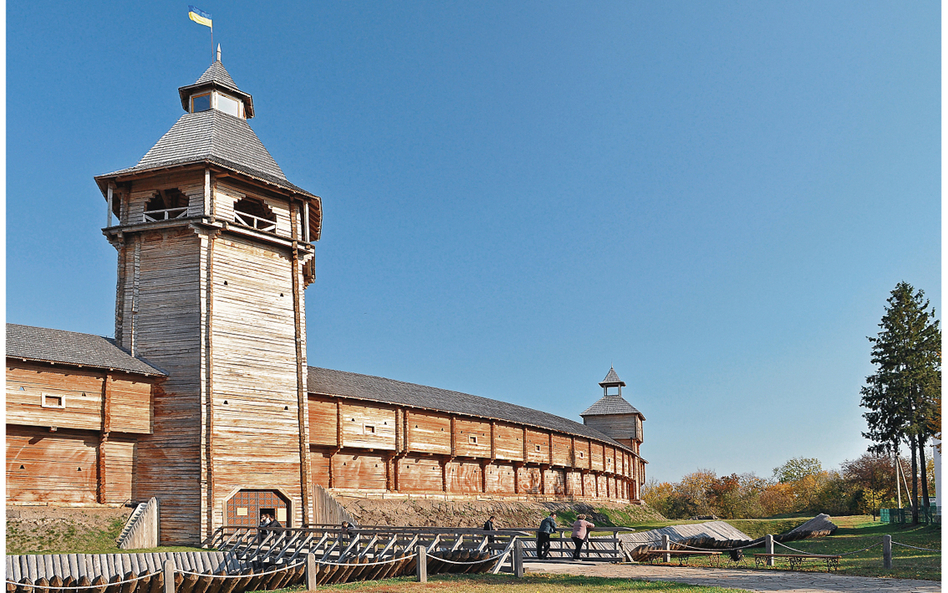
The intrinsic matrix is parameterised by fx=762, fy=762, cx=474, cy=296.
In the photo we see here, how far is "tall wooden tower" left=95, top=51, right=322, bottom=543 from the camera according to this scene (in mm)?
25844

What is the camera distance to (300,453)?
2836cm

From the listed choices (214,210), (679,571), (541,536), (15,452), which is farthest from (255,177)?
(679,571)

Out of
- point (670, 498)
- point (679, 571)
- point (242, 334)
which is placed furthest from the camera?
point (670, 498)

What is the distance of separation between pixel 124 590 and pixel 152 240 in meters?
16.3

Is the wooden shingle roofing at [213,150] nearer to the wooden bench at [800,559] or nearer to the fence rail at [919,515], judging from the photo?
the wooden bench at [800,559]

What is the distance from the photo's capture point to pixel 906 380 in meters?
40.8

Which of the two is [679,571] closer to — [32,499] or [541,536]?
[541,536]

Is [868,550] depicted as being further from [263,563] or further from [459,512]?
[263,563]

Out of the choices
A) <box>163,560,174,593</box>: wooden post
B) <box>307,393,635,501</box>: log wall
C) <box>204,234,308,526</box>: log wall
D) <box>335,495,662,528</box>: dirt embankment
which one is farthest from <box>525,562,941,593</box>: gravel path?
<box>307,393,635,501</box>: log wall

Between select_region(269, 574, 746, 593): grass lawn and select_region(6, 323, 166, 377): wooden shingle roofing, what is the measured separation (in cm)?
1245

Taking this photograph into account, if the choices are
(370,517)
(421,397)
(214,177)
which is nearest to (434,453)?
(421,397)

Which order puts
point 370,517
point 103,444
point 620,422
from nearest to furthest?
point 103,444 < point 370,517 < point 620,422

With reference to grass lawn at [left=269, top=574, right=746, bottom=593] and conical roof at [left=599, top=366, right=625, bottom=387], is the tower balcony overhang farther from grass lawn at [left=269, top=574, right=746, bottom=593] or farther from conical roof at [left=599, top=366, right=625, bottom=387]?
conical roof at [left=599, top=366, right=625, bottom=387]

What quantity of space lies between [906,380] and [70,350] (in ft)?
130
